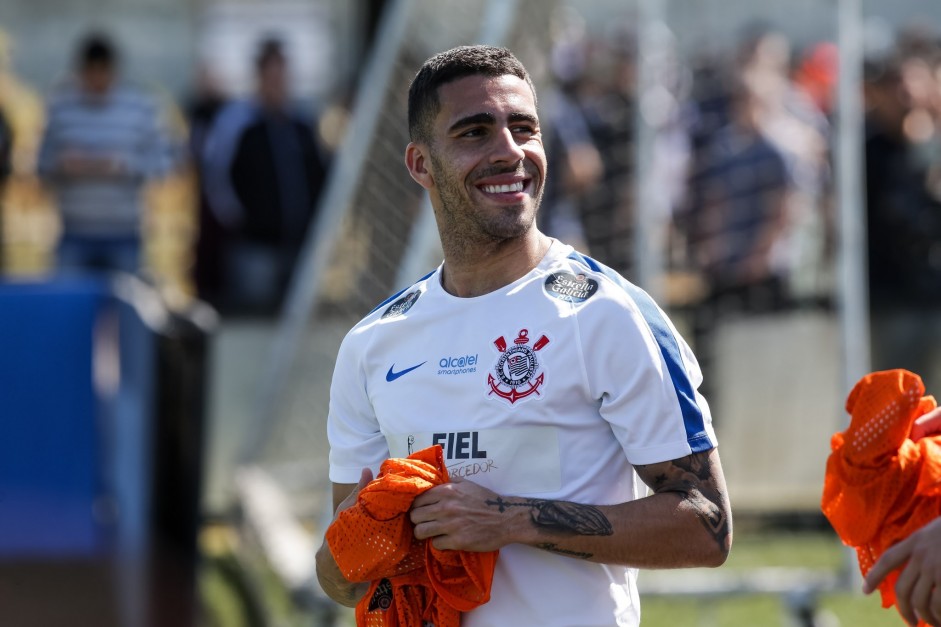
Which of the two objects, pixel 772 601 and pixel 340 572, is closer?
pixel 340 572

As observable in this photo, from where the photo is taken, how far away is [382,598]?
293 centimetres

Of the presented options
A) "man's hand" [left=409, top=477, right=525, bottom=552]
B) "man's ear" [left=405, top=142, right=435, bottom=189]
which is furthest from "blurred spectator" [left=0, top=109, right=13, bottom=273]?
"man's hand" [left=409, top=477, right=525, bottom=552]

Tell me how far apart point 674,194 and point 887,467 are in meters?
7.75

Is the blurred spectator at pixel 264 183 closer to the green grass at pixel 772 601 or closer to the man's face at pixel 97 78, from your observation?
the man's face at pixel 97 78

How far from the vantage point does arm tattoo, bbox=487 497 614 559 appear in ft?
8.97

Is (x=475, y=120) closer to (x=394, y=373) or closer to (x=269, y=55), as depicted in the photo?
(x=394, y=373)

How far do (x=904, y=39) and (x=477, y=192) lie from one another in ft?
29.5

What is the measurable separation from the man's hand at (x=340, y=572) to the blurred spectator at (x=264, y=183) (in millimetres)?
7861

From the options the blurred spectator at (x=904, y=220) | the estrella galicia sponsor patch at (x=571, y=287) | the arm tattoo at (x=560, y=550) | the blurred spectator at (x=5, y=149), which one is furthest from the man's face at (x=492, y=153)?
the blurred spectator at (x=5, y=149)

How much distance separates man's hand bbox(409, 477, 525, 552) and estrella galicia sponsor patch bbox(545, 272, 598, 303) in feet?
1.39

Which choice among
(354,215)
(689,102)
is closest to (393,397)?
(354,215)

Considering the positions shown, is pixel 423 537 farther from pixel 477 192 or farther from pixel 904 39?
pixel 904 39

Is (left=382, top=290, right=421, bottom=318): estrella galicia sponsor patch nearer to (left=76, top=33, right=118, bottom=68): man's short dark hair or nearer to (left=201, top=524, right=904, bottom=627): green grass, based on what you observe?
(left=201, top=524, right=904, bottom=627): green grass

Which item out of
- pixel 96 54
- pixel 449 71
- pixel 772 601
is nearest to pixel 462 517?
pixel 449 71
